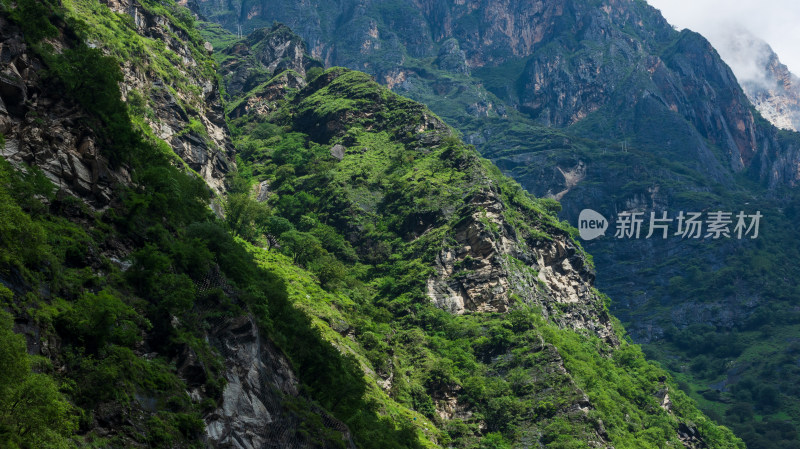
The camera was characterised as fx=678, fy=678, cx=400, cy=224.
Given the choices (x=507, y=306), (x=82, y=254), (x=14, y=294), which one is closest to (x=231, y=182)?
(x=507, y=306)

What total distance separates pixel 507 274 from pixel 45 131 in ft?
232

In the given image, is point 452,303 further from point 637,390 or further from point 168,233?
point 168,233

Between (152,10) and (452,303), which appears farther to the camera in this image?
(152,10)

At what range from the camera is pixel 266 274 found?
64.1 meters

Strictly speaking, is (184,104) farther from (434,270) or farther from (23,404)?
(23,404)

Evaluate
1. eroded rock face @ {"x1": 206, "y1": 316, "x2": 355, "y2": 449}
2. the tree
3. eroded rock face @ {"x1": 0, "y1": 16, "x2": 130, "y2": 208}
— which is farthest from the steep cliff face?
the tree

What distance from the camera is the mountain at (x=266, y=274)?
3256 cm

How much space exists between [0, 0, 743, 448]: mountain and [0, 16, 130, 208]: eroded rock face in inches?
6.5

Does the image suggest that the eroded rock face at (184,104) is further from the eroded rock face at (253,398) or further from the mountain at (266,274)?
the eroded rock face at (253,398)

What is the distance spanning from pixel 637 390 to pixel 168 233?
8382 centimetres

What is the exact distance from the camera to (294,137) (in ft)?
476

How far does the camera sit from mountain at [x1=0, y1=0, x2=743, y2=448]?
32562 millimetres

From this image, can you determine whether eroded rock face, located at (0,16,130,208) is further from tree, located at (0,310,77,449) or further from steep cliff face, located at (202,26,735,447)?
steep cliff face, located at (202,26,735,447)

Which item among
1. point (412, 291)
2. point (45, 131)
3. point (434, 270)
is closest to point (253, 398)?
point (45, 131)
